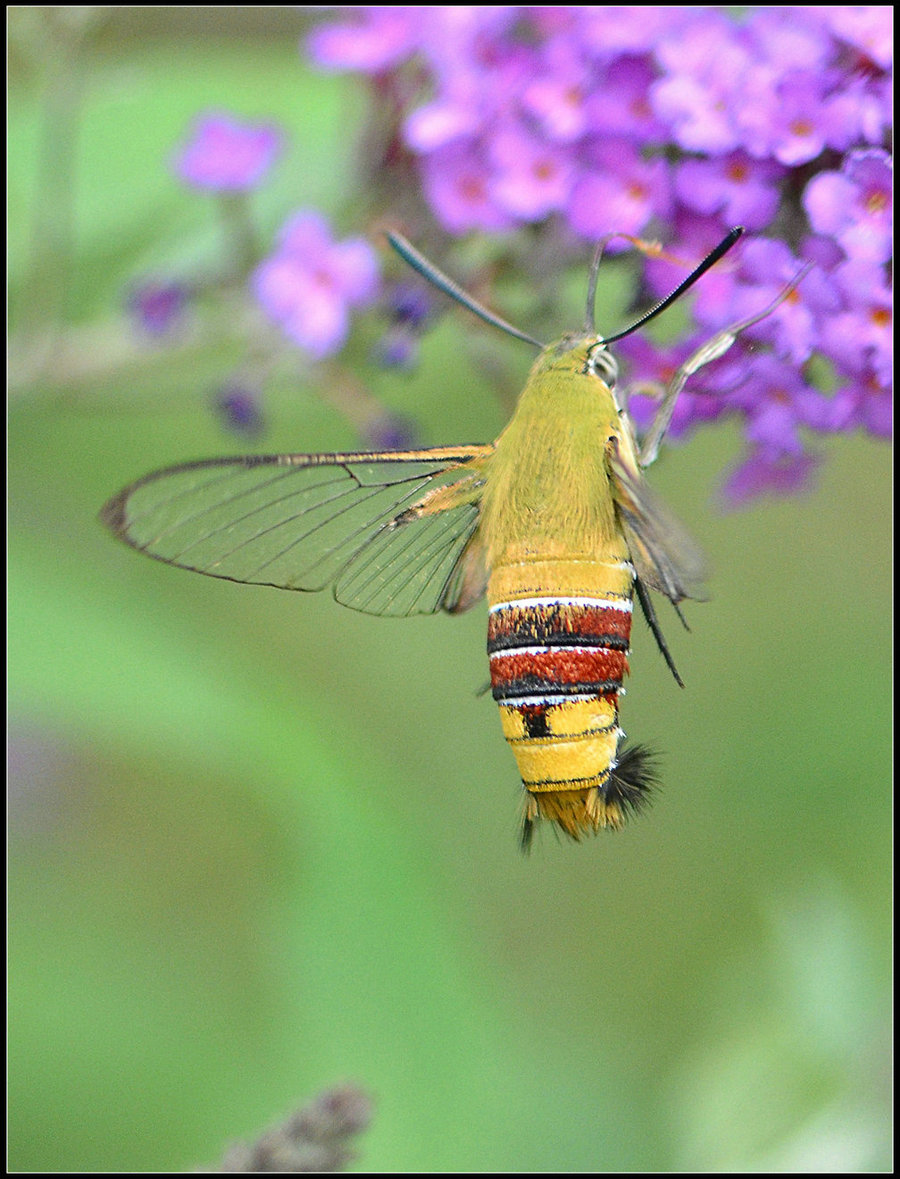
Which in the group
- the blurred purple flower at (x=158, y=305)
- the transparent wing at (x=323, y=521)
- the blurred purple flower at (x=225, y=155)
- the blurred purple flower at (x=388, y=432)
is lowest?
the transparent wing at (x=323, y=521)

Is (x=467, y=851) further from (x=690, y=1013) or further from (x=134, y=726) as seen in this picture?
(x=134, y=726)

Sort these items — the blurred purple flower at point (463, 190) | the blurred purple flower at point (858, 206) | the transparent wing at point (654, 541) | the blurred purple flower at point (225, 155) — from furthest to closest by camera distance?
the blurred purple flower at point (225, 155) < the blurred purple flower at point (463, 190) < the blurred purple flower at point (858, 206) < the transparent wing at point (654, 541)

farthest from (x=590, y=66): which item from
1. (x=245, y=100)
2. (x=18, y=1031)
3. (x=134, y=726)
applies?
(x=18, y=1031)

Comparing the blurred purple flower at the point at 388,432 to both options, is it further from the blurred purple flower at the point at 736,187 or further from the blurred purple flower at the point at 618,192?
Result: the blurred purple flower at the point at 736,187

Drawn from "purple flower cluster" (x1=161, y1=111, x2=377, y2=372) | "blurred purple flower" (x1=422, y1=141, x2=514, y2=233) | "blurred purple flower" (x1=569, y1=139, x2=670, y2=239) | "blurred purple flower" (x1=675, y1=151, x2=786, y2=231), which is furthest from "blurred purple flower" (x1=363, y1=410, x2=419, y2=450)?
"blurred purple flower" (x1=675, y1=151, x2=786, y2=231)

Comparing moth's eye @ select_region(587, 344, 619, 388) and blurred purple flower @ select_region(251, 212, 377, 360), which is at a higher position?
blurred purple flower @ select_region(251, 212, 377, 360)

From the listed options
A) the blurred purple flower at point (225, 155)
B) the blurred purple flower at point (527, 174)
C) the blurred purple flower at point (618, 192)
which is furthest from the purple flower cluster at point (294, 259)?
the blurred purple flower at point (618, 192)

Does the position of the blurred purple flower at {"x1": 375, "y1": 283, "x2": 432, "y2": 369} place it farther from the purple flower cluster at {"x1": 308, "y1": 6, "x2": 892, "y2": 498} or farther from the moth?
the moth
